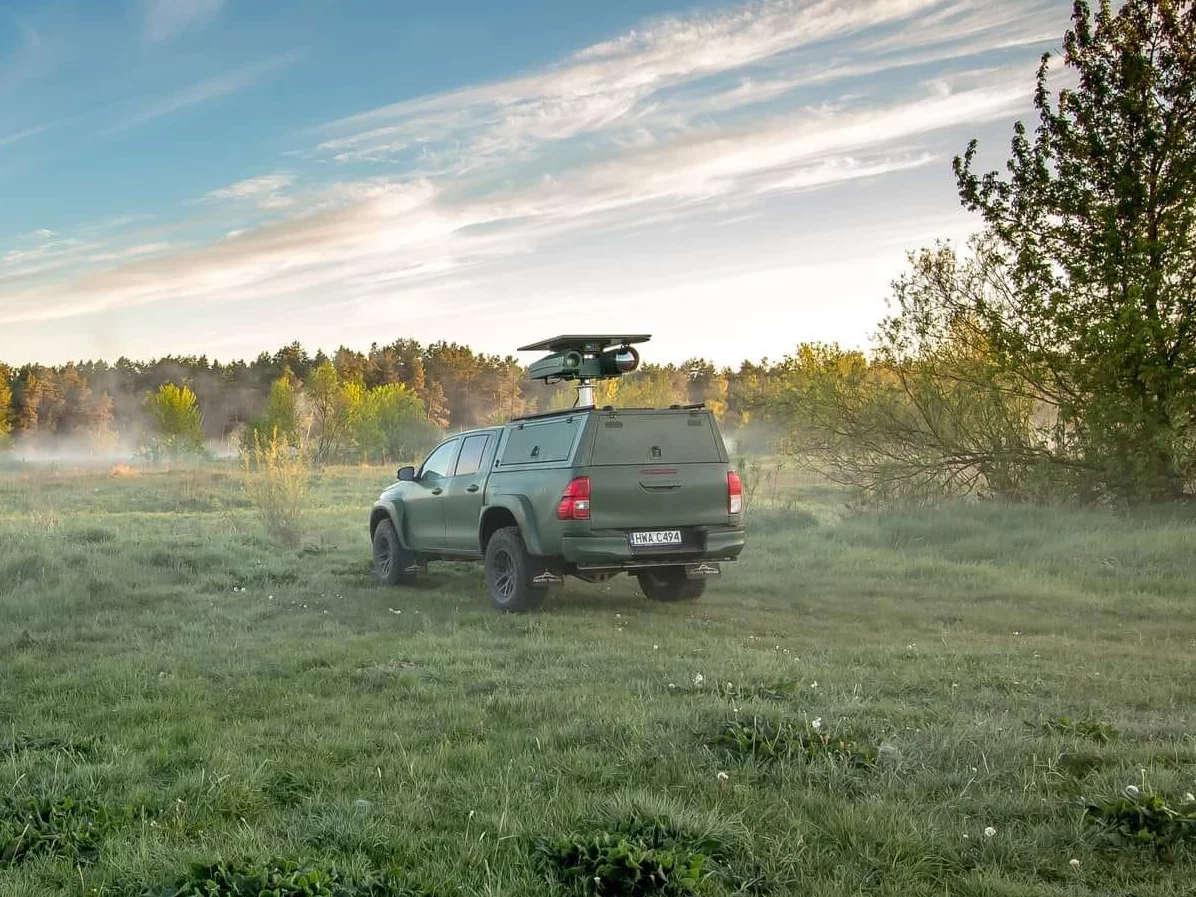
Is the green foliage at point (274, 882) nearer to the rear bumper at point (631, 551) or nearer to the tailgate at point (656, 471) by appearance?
the rear bumper at point (631, 551)

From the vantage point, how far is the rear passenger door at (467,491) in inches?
432

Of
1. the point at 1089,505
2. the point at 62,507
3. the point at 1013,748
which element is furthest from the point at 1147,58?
the point at 62,507

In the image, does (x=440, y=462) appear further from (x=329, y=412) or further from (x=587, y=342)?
(x=329, y=412)

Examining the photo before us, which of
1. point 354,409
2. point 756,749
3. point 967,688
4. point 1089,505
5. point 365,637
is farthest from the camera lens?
point 354,409

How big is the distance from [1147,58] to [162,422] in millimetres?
56073

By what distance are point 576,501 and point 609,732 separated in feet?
14.7

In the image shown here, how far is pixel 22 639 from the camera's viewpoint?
8.52 metres

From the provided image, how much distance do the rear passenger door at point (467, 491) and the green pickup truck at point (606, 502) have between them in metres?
0.11

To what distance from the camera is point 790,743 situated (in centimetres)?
459

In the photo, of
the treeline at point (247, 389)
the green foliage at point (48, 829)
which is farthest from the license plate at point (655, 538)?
the treeline at point (247, 389)

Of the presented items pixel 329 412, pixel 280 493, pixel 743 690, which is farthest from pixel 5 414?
pixel 743 690

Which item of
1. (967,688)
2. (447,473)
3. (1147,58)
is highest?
(1147,58)

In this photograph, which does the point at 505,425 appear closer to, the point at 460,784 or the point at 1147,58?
the point at 460,784

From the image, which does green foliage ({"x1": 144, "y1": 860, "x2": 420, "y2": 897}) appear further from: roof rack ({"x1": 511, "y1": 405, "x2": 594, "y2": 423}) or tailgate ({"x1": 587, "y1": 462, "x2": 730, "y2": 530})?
roof rack ({"x1": 511, "y1": 405, "x2": 594, "y2": 423})
